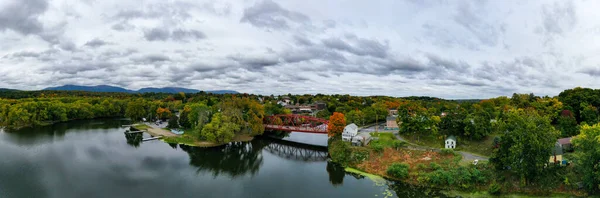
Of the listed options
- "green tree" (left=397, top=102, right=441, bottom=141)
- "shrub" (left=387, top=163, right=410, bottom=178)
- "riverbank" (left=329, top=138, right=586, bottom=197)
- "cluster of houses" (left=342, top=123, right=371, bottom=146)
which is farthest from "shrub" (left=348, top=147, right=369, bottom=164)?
"green tree" (left=397, top=102, right=441, bottom=141)

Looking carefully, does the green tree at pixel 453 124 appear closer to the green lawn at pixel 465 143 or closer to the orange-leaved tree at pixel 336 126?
the green lawn at pixel 465 143

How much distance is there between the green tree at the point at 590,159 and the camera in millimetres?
18031

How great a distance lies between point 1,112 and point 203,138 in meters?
43.6

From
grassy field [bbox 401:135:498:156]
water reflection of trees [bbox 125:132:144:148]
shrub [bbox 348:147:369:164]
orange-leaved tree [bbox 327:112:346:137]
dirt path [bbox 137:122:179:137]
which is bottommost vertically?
water reflection of trees [bbox 125:132:144:148]

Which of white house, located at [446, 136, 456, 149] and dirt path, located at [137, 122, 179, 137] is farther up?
white house, located at [446, 136, 456, 149]

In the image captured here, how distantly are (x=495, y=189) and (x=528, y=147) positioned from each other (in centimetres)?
343

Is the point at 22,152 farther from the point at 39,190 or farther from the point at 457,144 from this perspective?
the point at 457,144

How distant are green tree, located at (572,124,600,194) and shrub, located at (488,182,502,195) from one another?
4.61 metres

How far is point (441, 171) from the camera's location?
2275cm

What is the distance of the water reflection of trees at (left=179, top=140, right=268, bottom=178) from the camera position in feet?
93.0

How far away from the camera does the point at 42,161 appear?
96.3ft

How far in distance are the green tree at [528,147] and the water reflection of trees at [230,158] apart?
19.9 metres

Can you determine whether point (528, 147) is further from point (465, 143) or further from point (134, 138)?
point (134, 138)

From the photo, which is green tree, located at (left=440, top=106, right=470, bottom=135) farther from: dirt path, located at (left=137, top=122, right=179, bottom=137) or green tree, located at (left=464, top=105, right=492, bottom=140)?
dirt path, located at (left=137, top=122, right=179, bottom=137)
